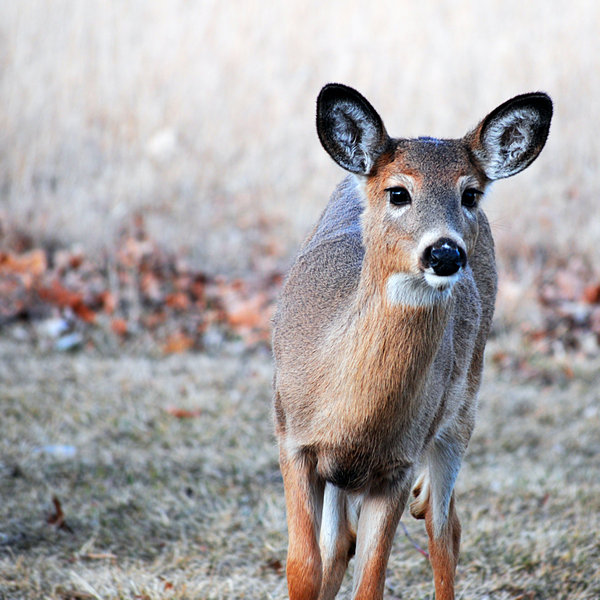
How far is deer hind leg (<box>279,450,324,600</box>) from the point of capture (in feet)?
11.3

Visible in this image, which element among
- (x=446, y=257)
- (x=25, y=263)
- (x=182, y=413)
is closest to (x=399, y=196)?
(x=446, y=257)

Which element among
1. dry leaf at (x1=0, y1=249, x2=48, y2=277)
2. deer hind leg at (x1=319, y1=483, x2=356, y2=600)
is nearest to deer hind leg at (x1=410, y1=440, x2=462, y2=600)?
deer hind leg at (x1=319, y1=483, x2=356, y2=600)

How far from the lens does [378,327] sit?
329cm

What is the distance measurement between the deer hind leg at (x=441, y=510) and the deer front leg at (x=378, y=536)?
605 mm

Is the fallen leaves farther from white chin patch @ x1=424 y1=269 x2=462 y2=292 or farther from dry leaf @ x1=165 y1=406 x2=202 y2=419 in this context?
white chin patch @ x1=424 y1=269 x2=462 y2=292

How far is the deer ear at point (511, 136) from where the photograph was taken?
11.3ft

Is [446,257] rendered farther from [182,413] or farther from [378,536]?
[182,413]

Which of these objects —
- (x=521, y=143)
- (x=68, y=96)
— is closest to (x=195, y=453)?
(x=521, y=143)

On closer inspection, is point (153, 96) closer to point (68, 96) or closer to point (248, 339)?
point (68, 96)

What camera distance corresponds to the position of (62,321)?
7.59 meters

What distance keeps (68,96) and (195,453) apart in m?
6.54

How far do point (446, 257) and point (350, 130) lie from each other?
2.30 ft

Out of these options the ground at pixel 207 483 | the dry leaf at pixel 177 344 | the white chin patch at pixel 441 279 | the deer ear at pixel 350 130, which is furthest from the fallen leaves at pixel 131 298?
the white chin patch at pixel 441 279

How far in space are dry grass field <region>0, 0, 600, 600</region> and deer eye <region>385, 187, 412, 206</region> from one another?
1.76 metres
